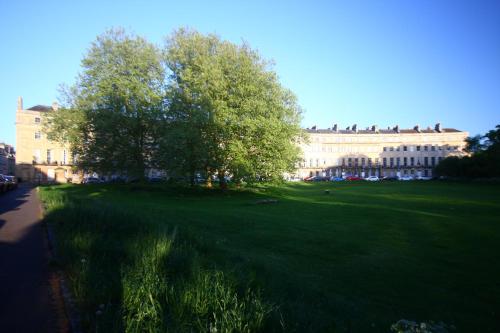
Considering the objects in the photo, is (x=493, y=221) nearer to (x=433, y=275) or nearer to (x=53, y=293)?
(x=433, y=275)

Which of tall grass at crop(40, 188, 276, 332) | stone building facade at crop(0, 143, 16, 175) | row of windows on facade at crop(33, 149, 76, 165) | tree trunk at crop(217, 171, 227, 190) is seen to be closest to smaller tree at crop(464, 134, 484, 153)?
tree trunk at crop(217, 171, 227, 190)

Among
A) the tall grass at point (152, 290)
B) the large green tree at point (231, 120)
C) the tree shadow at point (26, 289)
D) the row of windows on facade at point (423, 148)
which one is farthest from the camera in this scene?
the row of windows on facade at point (423, 148)

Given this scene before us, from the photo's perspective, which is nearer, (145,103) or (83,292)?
(83,292)

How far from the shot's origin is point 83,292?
16.9 ft

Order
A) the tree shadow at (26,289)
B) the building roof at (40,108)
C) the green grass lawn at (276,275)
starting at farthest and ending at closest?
the building roof at (40,108) < the tree shadow at (26,289) < the green grass lawn at (276,275)

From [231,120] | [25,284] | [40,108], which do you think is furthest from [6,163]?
[25,284]

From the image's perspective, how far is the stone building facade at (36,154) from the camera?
73375 millimetres

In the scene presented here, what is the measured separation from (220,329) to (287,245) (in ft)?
24.0

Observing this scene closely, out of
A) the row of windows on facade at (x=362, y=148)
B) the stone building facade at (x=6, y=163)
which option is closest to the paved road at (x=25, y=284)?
the row of windows on facade at (x=362, y=148)

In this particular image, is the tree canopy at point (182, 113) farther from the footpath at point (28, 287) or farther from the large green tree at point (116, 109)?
the footpath at point (28, 287)

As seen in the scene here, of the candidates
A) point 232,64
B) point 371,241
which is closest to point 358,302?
point 371,241

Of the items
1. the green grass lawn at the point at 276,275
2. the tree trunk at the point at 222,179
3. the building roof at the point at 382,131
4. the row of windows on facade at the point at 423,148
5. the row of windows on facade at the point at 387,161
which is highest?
the building roof at the point at 382,131

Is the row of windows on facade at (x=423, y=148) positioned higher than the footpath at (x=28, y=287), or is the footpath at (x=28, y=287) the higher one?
the row of windows on facade at (x=423, y=148)

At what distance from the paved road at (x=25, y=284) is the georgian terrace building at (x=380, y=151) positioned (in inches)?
4178
